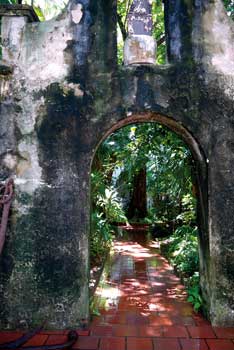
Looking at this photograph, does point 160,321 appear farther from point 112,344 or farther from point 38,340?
point 38,340

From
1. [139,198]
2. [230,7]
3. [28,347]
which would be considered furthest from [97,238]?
[139,198]

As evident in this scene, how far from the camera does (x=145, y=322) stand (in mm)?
3889

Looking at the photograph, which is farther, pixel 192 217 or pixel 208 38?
pixel 192 217

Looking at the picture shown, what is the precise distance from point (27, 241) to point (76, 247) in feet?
1.83

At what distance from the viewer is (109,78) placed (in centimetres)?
384

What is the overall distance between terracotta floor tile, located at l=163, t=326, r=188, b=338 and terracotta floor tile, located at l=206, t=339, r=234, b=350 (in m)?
0.27

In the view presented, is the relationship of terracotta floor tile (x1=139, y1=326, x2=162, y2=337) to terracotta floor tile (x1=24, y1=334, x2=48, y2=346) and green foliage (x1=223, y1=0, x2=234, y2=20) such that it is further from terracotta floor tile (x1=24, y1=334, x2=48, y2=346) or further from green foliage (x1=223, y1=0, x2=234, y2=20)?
green foliage (x1=223, y1=0, x2=234, y2=20)

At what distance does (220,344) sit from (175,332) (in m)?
0.49

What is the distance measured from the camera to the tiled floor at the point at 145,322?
3354mm

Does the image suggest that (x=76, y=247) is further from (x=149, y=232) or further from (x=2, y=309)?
(x=149, y=232)

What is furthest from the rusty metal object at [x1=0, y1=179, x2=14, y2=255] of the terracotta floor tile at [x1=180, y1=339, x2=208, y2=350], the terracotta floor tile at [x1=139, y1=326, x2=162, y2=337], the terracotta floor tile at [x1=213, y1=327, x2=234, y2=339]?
the terracotta floor tile at [x1=213, y1=327, x2=234, y2=339]

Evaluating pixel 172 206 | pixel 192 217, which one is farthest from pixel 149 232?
pixel 192 217

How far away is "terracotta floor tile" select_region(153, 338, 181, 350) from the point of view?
3256mm

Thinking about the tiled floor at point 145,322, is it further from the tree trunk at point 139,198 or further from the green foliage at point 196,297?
the tree trunk at point 139,198
